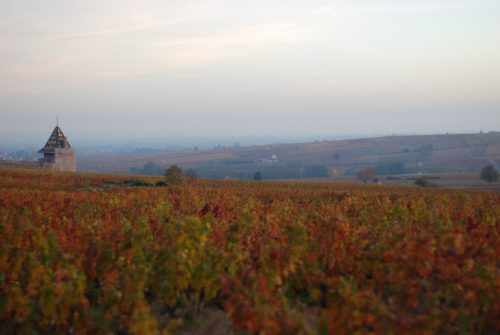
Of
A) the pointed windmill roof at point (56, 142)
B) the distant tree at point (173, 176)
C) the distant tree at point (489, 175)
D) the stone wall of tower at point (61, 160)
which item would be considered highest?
the pointed windmill roof at point (56, 142)

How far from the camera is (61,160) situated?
2197 inches

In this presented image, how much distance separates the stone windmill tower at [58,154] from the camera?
55.3 meters

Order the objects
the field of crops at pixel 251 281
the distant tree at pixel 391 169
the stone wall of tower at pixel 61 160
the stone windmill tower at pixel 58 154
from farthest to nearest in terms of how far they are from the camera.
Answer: the distant tree at pixel 391 169, the stone windmill tower at pixel 58 154, the stone wall of tower at pixel 61 160, the field of crops at pixel 251 281

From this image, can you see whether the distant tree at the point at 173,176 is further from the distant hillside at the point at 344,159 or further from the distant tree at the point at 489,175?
the distant hillside at the point at 344,159

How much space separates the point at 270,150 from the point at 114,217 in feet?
496

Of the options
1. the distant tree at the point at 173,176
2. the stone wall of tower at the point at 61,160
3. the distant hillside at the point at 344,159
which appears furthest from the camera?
the distant hillside at the point at 344,159

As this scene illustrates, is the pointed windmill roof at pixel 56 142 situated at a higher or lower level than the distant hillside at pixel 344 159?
higher

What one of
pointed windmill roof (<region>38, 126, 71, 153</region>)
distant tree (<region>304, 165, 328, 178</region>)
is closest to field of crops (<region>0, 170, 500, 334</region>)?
pointed windmill roof (<region>38, 126, 71, 153</region>)

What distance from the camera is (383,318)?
15.0 ft

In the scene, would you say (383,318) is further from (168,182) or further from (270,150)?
(270,150)

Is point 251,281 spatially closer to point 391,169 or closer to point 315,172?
point 315,172

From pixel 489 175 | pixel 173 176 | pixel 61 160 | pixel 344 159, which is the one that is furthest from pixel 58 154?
pixel 344 159

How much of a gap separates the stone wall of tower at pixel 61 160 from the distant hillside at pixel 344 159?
48467 mm

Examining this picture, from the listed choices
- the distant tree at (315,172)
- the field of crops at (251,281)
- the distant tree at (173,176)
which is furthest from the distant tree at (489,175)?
the field of crops at (251,281)
